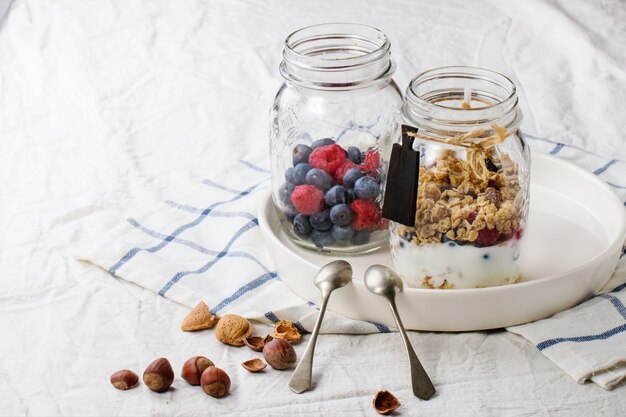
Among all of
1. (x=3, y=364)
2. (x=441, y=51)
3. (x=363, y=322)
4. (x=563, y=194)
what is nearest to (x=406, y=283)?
(x=363, y=322)

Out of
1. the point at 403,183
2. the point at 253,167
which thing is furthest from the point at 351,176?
the point at 253,167

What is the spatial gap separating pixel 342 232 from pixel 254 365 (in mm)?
257

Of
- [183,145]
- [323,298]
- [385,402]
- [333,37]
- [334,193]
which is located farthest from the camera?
[183,145]

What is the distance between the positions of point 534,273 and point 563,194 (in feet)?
0.79

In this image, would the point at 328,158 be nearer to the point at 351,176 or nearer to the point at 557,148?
the point at 351,176

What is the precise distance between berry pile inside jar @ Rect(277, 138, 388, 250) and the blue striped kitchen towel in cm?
10

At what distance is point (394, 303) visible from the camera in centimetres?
115

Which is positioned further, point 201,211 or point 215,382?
point 201,211

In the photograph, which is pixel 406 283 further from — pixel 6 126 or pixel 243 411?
pixel 6 126

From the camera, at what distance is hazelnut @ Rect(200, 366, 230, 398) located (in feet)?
3.57

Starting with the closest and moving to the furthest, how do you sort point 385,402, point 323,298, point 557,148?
point 385,402
point 323,298
point 557,148

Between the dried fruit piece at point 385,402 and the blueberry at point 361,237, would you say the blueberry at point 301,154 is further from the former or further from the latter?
the dried fruit piece at point 385,402

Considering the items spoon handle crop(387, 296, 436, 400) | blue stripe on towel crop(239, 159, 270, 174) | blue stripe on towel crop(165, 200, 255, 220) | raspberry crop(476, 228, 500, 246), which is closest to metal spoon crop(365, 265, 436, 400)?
spoon handle crop(387, 296, 436, 400)

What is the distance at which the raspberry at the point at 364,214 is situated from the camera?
1.30m
